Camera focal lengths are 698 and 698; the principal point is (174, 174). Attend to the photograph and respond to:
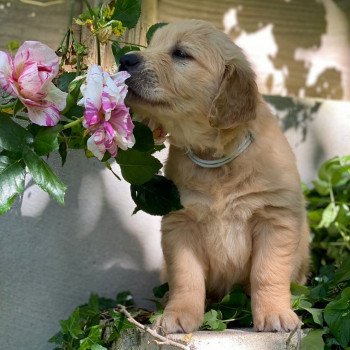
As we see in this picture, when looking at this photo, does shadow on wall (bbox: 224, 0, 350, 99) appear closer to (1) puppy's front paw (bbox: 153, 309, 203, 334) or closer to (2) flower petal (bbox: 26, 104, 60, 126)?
(1) puppy's front paw (bbox: 153, 309, 203, 334)

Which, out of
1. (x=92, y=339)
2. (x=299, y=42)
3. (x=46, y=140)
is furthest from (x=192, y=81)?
(x=299, y=42)

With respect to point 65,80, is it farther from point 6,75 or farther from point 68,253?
point 68,253

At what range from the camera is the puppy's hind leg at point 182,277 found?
9.63 ft

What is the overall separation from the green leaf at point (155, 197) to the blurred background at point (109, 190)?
0.76 m

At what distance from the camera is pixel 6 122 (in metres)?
2.41

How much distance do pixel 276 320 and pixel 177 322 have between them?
411mm

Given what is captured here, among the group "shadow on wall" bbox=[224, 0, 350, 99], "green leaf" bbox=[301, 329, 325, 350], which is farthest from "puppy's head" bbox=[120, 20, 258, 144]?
"shadow on wall" bbox=[224, 0, 350, 99]

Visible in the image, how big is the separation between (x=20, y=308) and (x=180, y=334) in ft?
3.77

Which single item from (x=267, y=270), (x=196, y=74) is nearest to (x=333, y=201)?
(x=267, y=270)

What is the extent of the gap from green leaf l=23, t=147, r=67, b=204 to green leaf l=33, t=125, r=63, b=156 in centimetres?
3

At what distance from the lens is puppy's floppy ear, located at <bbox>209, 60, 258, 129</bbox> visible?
295 cm

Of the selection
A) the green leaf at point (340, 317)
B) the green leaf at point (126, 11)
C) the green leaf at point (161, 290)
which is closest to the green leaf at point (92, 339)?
the green leaf at point (161, 290)

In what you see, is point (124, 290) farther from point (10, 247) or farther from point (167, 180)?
point (167, 180)

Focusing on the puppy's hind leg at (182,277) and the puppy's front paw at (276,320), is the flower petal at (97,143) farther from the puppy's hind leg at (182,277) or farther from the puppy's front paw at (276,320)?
the puppy's front paw at (276,320)
